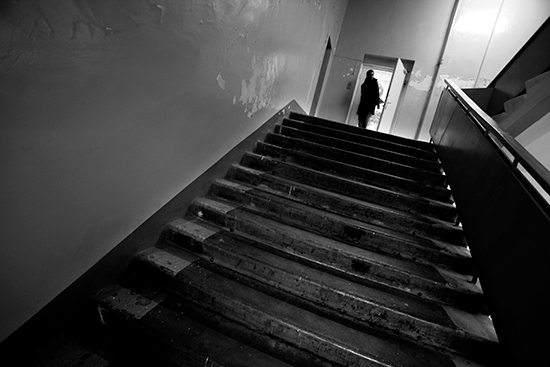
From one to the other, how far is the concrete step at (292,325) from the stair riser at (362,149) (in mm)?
2432

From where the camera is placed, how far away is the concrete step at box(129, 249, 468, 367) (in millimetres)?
1440

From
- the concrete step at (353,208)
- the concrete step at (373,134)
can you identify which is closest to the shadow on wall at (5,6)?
the concrete step at (353,208)

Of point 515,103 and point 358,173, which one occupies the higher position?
point 515,103

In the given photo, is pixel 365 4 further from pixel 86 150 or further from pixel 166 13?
pixel 86 150

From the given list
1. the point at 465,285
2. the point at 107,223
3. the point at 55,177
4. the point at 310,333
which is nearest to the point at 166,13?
the point at 55,177

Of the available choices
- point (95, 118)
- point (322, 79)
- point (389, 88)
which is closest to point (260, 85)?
point (95, 118)

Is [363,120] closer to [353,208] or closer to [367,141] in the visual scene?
[367,141]

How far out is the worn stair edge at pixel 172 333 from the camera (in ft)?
4.58

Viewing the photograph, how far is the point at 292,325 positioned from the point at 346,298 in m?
0.45

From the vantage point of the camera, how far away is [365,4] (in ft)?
22.0

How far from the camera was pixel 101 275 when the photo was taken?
1680 mm

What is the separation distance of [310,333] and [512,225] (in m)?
1.45

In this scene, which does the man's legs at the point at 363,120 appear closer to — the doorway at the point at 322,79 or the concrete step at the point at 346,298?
the doorway at the point at 322,79

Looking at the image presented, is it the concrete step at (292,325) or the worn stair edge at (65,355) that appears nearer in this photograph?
the worn stair edge at (65,355)
